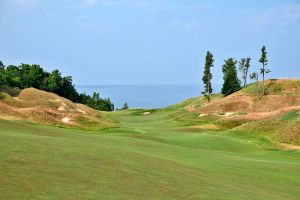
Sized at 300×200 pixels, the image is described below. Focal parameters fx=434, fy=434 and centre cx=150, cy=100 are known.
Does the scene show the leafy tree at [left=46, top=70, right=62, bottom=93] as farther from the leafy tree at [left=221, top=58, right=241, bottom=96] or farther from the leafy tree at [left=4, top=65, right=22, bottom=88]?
the leafy tree at [left=221, top=58, right=241, bottom=96]

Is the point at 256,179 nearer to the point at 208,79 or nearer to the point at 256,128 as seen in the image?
the point at 256,128

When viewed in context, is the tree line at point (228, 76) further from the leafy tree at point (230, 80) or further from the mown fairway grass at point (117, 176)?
the mown fairway grass at point (117, 176)

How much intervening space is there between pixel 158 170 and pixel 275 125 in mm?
43291

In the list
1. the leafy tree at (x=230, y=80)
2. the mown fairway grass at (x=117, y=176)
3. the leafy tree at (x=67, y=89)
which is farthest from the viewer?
the leafy tree at (x=67, y=89)

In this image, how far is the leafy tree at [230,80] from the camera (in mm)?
125250

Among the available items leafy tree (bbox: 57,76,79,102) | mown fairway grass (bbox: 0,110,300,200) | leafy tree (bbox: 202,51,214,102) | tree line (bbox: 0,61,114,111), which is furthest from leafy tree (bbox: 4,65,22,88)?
mown fairway grass (bbox: 0,110,300,200)

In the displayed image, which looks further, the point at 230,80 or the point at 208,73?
the point at 230,80

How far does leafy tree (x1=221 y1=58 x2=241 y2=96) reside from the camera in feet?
411

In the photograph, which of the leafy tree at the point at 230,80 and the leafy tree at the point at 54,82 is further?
the leafy tree at the point at 54,82

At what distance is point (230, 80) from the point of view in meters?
126

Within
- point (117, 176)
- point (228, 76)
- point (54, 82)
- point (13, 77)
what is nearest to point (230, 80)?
point (228, 76)

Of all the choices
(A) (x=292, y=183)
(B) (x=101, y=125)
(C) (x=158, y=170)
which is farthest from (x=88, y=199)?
(B) (x=101, y=125)

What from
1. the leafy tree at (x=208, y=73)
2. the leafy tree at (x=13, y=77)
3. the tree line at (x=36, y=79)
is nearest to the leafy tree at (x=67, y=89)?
the tree line at (x=36, y=79)

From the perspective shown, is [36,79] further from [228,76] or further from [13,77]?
[228,76]
